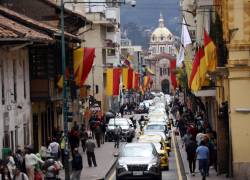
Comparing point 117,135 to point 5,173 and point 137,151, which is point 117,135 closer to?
point 137,151

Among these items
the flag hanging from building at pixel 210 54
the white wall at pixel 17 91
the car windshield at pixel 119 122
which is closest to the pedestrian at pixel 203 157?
the flag hanging from building at pixel 210 54

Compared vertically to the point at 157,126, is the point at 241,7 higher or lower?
higher

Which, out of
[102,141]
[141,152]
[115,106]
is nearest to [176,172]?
[141,152]

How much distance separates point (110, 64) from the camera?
4171 inches

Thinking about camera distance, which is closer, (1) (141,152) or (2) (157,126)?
(1) (141,152)

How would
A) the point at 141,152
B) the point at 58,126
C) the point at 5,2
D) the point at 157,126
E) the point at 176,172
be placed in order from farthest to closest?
1. the point at 157,126
2. the point at 58,126
3. the point at 5,2
4. the point at 176,172
5. the point at 141,152

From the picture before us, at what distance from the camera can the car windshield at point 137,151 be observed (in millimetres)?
35316

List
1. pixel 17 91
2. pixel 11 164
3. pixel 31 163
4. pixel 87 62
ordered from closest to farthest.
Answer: pixel 11 164
pixel 31 163
pixel 17 91
pixel 87 62

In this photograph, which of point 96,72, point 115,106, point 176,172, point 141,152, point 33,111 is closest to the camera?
point 141,152

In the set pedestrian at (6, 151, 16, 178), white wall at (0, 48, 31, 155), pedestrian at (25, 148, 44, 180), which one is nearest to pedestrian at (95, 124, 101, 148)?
white wall at (0, 48, 31, 155)

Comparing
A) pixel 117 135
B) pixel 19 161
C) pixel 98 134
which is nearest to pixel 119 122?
pixel 117 135

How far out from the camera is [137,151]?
35.6m

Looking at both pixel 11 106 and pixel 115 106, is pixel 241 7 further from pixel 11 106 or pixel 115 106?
pixel 115 106

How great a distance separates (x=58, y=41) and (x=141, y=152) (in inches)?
394
